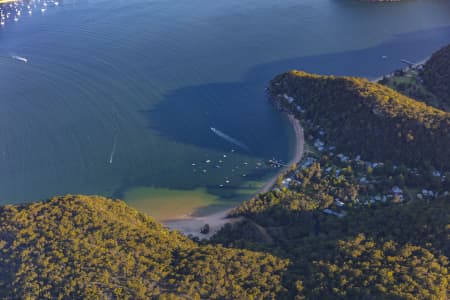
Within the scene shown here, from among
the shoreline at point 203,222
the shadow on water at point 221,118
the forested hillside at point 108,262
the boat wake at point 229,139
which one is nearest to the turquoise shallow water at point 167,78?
the shadow on water at point 221,118

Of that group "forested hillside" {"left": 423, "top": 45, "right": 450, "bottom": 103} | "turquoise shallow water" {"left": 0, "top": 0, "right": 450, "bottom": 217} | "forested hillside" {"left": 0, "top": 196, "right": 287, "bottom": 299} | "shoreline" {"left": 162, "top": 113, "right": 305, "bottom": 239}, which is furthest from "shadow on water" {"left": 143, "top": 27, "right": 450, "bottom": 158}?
"forested hillside" {"left": 0, "top": 196, "right": 287, "bottom": 299}

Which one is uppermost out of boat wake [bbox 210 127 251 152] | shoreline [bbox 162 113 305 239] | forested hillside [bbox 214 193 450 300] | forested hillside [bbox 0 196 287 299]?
boat wake [bbox 210 127 251 152]

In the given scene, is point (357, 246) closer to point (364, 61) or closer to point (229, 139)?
point (229, 139)

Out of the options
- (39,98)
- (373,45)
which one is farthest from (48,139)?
(373,45)

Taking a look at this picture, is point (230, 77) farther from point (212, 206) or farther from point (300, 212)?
point (300, 212)

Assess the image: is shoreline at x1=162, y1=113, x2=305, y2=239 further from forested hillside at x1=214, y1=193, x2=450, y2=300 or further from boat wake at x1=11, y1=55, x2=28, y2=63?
boat wake at x1=11, y1=55, x2=28, y2=63

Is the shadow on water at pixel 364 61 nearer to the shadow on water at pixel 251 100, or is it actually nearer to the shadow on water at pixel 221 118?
the shadow on water at pixel 251 100

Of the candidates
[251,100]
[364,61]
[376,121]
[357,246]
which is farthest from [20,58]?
[357,246]
